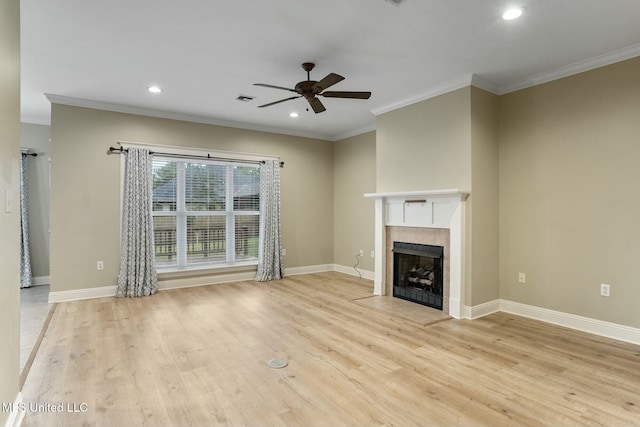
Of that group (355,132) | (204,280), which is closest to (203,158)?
(204,280)

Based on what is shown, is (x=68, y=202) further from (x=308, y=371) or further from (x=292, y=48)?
(x=308, y=371)

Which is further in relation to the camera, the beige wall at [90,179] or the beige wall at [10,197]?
the beige wall at [90,179]

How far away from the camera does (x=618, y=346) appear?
3.15m

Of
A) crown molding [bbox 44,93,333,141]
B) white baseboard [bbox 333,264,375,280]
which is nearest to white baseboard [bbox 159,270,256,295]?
white baseboard [bbox 333,264,375,280]

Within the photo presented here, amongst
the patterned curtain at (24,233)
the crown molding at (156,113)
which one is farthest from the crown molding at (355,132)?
the patterned curtain at (24,233)

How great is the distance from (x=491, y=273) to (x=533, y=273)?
441 mm

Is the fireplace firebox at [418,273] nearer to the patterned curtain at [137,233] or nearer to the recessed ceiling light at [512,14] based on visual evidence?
the recessed ceiling light at [512,14]

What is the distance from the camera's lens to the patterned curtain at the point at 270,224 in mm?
6164

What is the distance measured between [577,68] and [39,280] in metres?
8.37

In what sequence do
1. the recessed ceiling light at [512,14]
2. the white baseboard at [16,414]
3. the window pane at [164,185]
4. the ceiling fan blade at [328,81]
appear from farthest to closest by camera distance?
the window pane at [164,185] < the ceiling fan blade at [328,81] < the recessed ceiling light at [512,14] < the white baseboard at [16,414]

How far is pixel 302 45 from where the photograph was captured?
322 cm

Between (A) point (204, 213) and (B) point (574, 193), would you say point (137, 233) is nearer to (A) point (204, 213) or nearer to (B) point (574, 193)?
(A) point (204, 213)

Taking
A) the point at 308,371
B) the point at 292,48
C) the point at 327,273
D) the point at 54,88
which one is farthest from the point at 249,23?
the point at 327,273

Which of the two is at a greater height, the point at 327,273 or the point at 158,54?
the point at 158,54
